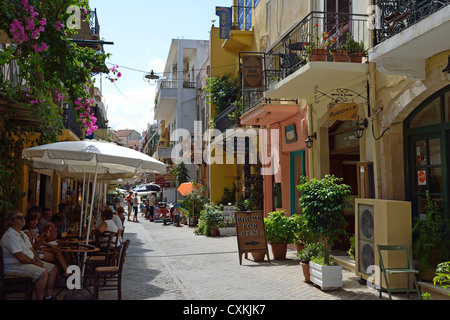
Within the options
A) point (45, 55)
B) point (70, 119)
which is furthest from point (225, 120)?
point (45, 55)

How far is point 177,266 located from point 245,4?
12.9m

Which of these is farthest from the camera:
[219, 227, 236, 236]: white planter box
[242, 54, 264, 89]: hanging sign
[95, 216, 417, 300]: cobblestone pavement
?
[219, 227, 236, 236]: white planter box

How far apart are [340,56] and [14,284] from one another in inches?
287

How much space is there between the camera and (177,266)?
10469 mm

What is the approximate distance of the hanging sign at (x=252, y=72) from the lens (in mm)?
12758

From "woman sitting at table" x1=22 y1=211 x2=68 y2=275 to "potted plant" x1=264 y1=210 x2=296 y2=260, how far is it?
5.09 meters

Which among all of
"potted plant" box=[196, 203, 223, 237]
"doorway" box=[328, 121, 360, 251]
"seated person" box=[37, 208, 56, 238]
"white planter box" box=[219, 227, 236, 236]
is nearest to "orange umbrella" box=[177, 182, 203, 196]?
"potted plant" box=[196, 203, 223, 237]

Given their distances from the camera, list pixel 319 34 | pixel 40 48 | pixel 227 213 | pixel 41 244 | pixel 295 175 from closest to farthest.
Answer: pixel 40 48 < pixel 41 244 < pixel 319 34 < pixel 295 175 < pixel 227 213

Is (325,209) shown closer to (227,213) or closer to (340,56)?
(340,56)

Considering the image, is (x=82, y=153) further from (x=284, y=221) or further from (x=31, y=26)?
(x=284, y=221)

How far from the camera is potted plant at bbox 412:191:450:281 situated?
6836 mm

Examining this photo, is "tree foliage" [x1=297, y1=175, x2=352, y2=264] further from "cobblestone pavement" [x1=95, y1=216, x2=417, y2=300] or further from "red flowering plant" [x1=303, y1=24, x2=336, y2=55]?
"red flowering plant" [x1=303, y1=24, x2=336, y2=55]

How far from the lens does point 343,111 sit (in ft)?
30.0
